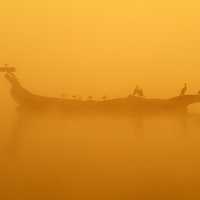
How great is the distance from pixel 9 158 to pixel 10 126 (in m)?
0.10

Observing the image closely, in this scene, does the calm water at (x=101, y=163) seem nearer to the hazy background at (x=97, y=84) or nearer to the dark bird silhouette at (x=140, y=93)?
the hazy background at (x=97, y=84)

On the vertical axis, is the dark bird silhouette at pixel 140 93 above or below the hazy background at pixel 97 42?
below

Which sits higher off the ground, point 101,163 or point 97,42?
point 97,42

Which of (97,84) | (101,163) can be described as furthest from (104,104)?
(101,163)

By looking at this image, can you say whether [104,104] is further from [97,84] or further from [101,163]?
[101,163]

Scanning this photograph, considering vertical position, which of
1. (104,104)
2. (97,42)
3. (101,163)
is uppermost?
(97,42)

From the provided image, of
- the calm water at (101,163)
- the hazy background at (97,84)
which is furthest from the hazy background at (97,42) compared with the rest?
the calm water at (101,163)

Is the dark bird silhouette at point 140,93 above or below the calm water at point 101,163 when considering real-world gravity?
above

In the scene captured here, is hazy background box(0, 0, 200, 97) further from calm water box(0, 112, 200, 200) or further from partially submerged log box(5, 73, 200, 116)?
calm water box(0, 112, 200, 200)

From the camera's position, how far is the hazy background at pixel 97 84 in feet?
4.74

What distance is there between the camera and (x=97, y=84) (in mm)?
1442

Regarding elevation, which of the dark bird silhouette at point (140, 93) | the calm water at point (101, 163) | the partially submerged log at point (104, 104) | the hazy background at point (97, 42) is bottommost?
the calm water at point (101, 163)

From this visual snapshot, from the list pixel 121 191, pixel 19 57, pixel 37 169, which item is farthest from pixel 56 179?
pixel 19 57

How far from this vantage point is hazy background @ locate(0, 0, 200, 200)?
56.8 inches
